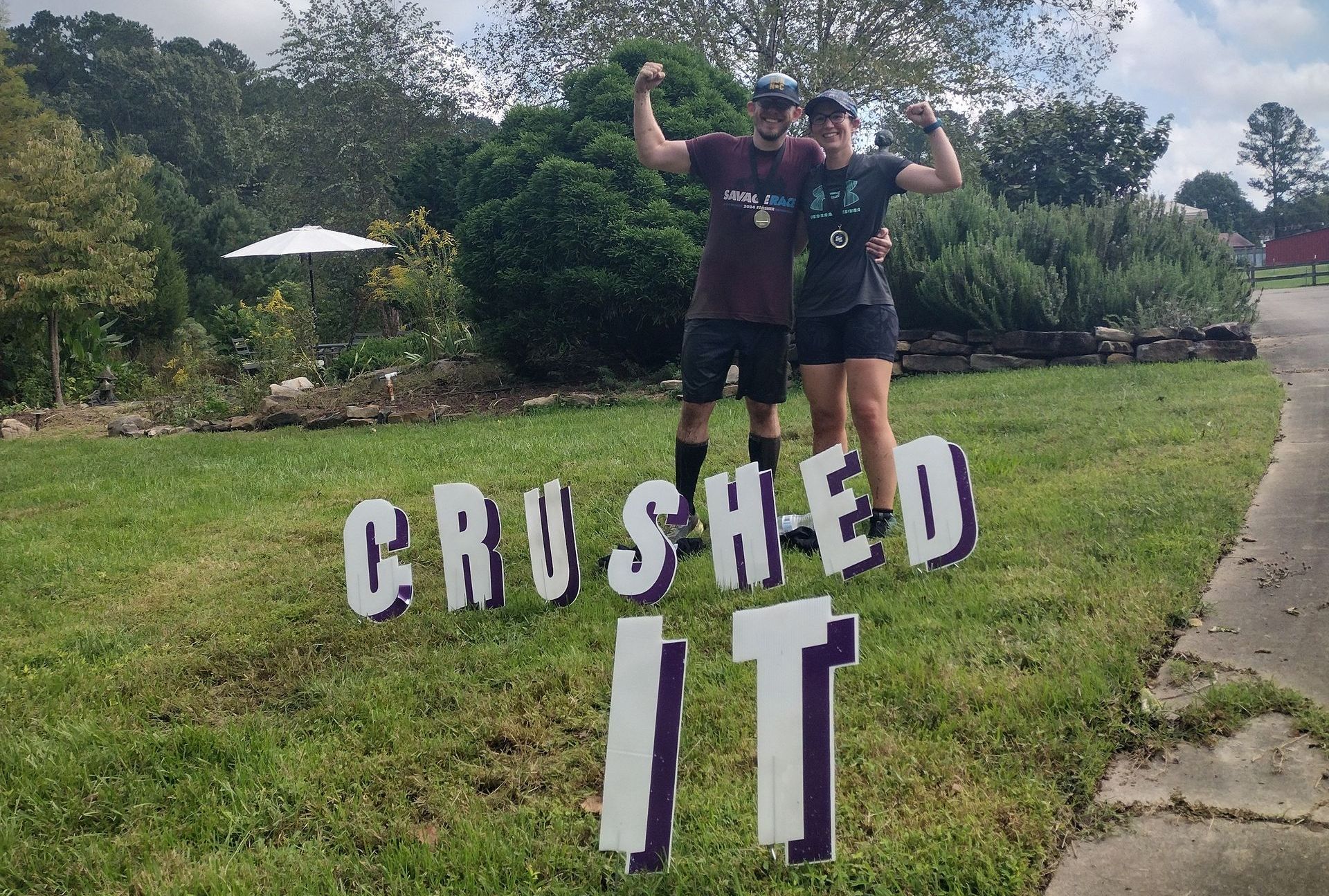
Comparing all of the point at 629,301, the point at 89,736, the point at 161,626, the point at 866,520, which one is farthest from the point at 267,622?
the point at 629,301

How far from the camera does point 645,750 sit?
6.78ft

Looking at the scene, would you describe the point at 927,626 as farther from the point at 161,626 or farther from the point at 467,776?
the point at 161,626

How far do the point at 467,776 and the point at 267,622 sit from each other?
64.3 inches

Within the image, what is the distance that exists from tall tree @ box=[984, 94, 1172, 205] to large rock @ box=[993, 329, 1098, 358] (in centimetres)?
693

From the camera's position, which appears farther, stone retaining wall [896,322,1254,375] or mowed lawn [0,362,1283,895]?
stone retaining wall [896,322,1254,375]

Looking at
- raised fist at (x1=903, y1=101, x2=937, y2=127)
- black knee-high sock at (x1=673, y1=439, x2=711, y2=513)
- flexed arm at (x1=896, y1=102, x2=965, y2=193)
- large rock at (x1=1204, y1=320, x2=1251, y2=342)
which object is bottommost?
black knee-high sock at (x1=673, y1=439, x2=711, y2=513)

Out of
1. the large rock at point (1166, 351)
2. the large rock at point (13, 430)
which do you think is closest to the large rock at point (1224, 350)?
the large rock at point (1166, 351)

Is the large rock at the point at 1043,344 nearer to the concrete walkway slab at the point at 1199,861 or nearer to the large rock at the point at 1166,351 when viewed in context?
the large rock at the point at 1166,351

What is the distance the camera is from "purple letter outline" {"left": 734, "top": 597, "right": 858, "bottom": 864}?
6.54ft

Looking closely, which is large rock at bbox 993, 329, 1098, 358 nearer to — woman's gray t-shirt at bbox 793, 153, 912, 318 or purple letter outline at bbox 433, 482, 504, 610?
woman's gray t-shirt at bbox 793, 153, 912, 318

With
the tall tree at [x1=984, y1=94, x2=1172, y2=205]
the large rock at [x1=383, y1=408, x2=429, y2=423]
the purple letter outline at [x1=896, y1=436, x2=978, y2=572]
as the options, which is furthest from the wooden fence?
the purple letter outline at [x1=896, y1=436, x2=978, y2=572]

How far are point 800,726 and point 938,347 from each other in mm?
8337

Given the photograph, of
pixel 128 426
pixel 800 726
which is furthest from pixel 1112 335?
pixel 128 426

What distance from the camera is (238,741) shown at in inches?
113
